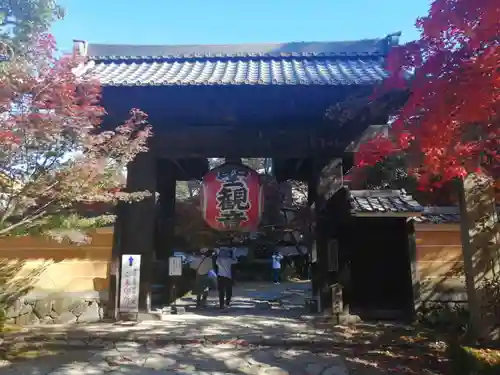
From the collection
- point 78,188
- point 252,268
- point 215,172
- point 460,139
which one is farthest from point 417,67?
point 252,268

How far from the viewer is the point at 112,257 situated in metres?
7.97

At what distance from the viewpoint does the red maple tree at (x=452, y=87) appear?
416 centimetres

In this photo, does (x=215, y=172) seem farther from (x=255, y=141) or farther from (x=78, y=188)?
(x=78, y=188)

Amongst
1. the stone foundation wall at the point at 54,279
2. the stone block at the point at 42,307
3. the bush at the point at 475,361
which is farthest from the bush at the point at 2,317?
the bush at the point at 475,361

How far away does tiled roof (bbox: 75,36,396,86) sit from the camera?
24.5 ft

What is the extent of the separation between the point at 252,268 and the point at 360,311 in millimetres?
15524

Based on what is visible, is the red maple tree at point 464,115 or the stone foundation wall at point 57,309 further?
the stone foundation wall at point 57,309

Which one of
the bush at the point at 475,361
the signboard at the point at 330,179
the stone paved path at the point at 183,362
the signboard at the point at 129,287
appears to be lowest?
the stone paved path at the point at 183,362

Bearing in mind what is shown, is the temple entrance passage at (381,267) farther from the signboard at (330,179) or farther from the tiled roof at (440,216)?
the signboard at (330,179)

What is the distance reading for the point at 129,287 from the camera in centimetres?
765

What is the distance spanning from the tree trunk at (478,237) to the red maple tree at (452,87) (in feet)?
1.89

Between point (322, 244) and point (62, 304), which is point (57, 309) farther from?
point (322, 244)

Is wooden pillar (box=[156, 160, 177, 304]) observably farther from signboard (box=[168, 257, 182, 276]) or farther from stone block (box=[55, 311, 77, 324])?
stone block (box=[55, 311, 77, 324])

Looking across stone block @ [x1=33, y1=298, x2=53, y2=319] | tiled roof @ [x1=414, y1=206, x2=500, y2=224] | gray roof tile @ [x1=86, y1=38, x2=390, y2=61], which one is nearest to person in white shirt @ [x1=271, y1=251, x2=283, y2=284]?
gray roof tile @ [x1=86, y1=38, x2=390, y2=61]
